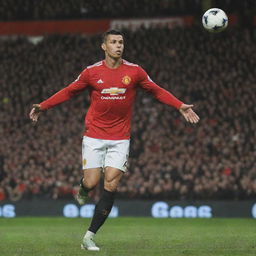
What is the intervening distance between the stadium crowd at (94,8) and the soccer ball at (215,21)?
55.6 ft

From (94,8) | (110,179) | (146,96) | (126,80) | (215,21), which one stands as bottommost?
(146,96)

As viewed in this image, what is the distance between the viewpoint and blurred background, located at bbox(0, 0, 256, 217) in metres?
21.8

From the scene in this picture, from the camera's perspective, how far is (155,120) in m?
24.8

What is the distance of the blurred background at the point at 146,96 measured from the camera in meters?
21.8

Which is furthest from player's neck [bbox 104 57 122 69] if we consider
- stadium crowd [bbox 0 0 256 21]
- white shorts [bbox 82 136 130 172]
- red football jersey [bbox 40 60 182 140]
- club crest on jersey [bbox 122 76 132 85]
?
stadium crowd [bbox 0 0 256 21]

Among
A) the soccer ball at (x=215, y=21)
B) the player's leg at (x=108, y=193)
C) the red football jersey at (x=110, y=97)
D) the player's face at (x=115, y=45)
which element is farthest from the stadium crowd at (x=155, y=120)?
the player's face at (x=115, y=45)

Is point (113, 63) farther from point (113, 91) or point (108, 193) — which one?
point (108, 193)

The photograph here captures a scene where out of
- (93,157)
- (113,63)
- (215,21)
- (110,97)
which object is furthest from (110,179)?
(215,21)

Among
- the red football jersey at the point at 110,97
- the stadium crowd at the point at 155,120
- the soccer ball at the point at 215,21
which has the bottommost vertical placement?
the stadium crowd at the point at 155,120

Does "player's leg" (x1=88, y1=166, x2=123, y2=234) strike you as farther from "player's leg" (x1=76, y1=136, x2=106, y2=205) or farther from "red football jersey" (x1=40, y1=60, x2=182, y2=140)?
"red football jersey" (x1=40, y1=60, x2=182, y2=140)

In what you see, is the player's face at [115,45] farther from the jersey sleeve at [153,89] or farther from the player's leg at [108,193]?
the player's leg at [108,193]

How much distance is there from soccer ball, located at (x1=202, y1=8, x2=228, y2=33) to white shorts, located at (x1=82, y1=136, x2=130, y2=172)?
9.43ft

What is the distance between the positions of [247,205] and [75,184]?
16.8 feet

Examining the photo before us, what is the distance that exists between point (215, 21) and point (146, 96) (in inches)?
562
